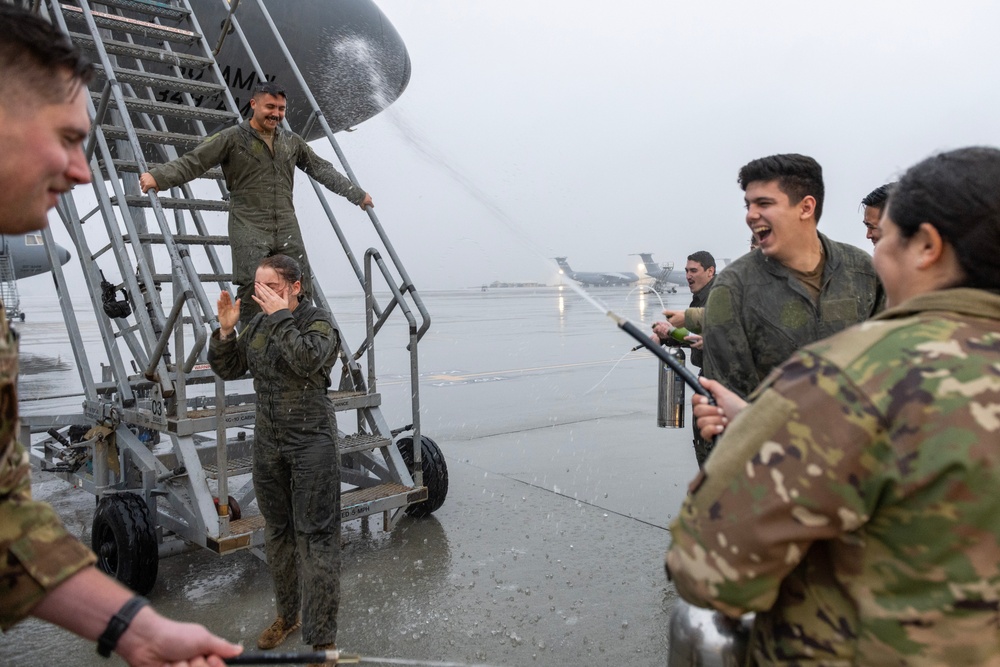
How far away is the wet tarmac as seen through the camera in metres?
3.74

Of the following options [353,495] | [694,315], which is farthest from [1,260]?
[694,315]

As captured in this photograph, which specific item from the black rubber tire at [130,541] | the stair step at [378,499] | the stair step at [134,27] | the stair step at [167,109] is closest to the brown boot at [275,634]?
the stair step at [378,499]

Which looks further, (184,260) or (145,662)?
(184,260)

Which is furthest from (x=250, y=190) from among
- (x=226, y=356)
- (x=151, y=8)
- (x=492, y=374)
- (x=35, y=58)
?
(x=492, y=374)

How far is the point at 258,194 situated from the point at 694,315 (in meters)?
2.90

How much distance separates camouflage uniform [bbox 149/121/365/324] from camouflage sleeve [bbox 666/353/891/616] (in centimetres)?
393

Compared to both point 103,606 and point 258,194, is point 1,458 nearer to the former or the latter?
point 103,606

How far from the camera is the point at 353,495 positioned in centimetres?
482

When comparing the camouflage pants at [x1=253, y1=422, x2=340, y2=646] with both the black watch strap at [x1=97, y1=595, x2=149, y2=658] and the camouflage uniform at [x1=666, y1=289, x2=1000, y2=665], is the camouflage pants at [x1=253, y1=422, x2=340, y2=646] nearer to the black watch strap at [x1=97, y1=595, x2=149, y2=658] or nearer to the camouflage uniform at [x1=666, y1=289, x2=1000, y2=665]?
the black watch strap at [x1=97, y1=595, x2=149, y2=658]

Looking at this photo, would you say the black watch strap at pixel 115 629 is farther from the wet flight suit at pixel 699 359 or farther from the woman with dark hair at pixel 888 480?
the wet flight suit at pixel 699 359

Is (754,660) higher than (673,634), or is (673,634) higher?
(754,660)

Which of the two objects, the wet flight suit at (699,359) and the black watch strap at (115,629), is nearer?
the black watch strap at (115,629)

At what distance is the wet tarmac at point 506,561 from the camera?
Answer: 3738mm

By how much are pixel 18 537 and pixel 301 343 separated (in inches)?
84.6
